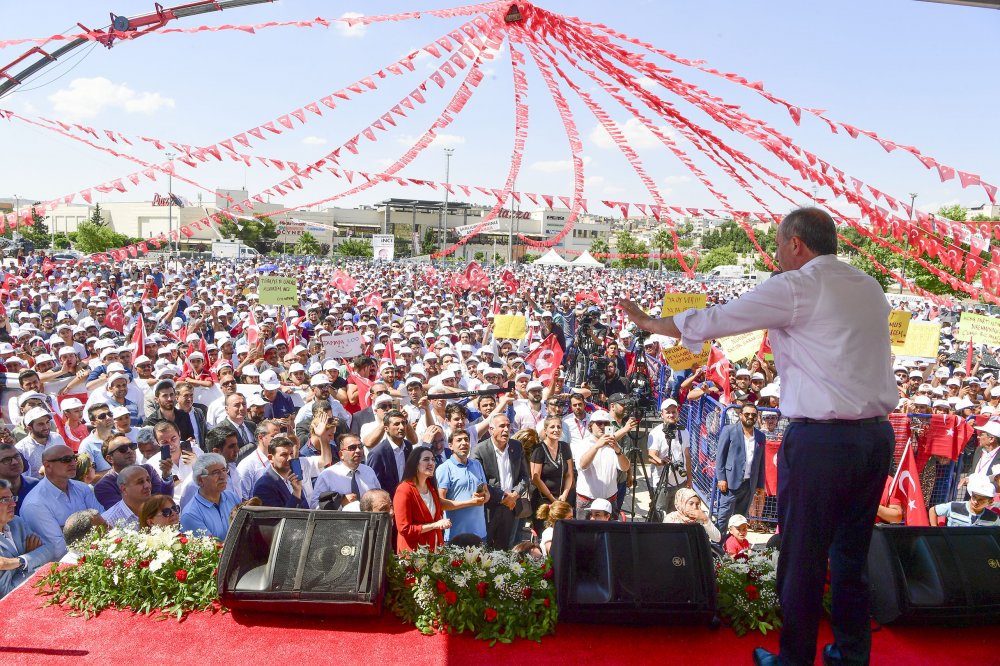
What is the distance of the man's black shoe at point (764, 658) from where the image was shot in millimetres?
2986

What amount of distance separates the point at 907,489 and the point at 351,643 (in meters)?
6.31

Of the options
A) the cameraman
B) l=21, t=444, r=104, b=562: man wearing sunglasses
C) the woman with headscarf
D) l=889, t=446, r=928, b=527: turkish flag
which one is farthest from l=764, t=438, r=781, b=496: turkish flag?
l=21, t=444, r=104, b=562: man wearing sunglasses

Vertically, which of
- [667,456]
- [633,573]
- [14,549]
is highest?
[633,573]

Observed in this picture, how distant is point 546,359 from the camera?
11.7 metres

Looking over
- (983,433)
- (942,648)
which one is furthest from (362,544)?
(983,433)

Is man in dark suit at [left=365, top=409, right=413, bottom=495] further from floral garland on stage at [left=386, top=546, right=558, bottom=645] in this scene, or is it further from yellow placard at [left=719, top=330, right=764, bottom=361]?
yellow placard at [left=719, top=330, right=764, bottom=361]

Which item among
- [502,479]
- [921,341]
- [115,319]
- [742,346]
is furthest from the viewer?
[115,319]

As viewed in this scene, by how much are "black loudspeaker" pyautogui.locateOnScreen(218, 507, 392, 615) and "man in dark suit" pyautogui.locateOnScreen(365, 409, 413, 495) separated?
250 cm

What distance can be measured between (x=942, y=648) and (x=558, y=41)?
4.24 metres

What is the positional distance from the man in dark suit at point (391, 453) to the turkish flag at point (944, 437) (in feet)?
20.2

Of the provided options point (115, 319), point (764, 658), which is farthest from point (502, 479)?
point (115, 319)

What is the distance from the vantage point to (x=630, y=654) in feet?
10.5

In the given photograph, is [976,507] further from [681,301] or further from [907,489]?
[681,301]

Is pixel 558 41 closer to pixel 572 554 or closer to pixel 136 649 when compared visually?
pixel 572 554
